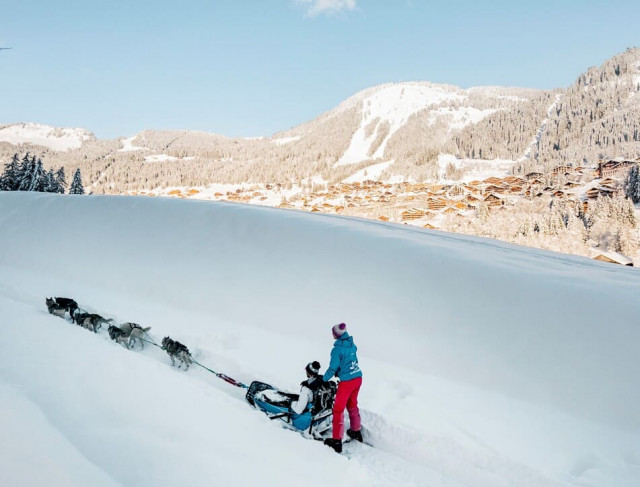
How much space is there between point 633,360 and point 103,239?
14.1 m

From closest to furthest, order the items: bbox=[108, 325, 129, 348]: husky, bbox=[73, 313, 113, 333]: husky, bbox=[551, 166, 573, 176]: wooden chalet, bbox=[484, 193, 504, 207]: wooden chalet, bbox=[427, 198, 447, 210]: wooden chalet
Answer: bbox=[108, 325, 129, 348]: husky, bbox=[73, 313, 113, 333]: husky, bbox=[484, 193, 504, 207]: wooden chalet, bbox=[427, 198, 447, 210]: wooden chalet, bbox=[551, 166, 573, 176]: wooden chalet

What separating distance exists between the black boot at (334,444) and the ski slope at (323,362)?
0.54ft

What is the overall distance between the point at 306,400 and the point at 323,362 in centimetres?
175

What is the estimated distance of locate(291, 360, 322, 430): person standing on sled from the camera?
465 centimetres

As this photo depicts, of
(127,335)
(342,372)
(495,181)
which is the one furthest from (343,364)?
(495,181)

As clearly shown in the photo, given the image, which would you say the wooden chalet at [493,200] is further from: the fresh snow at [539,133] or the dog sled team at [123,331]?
the dog sled team at [123,331]

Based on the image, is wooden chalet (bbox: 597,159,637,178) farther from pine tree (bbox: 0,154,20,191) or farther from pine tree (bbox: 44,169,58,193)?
pine tree (bbox: 0,154,20,191)

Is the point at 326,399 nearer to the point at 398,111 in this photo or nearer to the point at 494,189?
the point at 494,189

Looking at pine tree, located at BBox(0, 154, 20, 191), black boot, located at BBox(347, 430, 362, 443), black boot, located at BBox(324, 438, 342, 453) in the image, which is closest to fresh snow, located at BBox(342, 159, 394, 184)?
pine tree, located at BBox(0, 154, 20, 191)

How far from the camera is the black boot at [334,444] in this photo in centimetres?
427

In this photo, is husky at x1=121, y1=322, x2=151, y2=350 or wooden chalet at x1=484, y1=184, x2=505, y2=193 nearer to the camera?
husky at x1=121, y1=322, x2=151, y2=350

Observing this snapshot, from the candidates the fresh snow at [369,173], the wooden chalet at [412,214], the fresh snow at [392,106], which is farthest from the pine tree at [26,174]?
the fresh snow at [392,106]

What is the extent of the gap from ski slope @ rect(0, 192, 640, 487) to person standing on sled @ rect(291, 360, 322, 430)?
316mm

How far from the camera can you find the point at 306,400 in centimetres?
471
